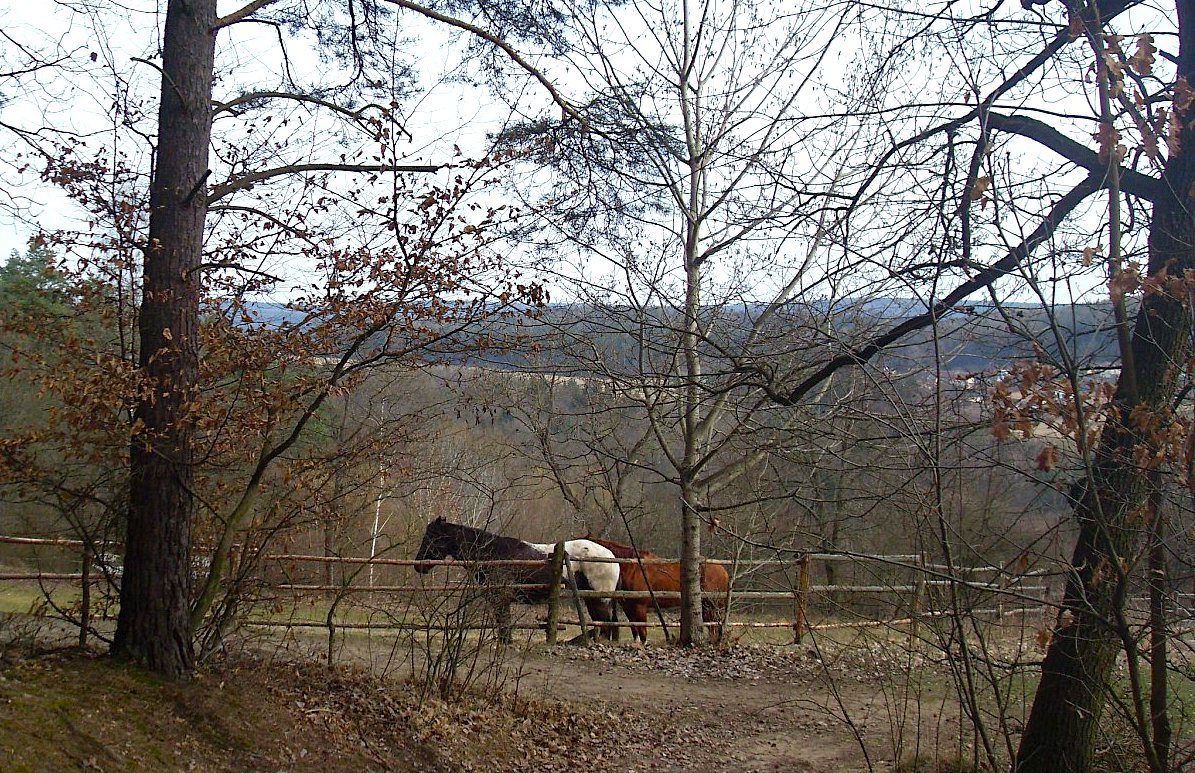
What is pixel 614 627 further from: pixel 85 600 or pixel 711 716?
pixel 85 600

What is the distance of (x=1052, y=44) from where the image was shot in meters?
4.64

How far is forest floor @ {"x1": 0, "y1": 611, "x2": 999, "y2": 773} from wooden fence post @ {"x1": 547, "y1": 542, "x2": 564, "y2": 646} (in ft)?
2.50

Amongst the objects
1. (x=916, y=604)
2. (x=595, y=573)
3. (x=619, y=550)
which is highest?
(x=916, y=604)

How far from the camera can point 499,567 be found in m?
9.09

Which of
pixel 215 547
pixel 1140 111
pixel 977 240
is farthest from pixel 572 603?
pixel 1140 111

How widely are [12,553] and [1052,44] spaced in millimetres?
9748

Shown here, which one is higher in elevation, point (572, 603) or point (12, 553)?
point (12, 553)

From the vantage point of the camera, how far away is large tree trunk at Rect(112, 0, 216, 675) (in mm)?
5508

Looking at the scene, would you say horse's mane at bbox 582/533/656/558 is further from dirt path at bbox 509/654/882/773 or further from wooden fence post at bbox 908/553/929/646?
wooden fence post at bbox 908/553/929/646

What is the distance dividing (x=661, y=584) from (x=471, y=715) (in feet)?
22.5

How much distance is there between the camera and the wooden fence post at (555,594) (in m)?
12.2

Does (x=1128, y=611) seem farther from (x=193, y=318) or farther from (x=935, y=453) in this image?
(x=193, y=318)

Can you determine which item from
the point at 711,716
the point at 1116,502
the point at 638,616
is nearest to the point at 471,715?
the point at 711,716

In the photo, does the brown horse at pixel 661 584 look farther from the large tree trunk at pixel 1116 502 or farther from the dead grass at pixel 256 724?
the large tree trunk at pixel 1116 502
